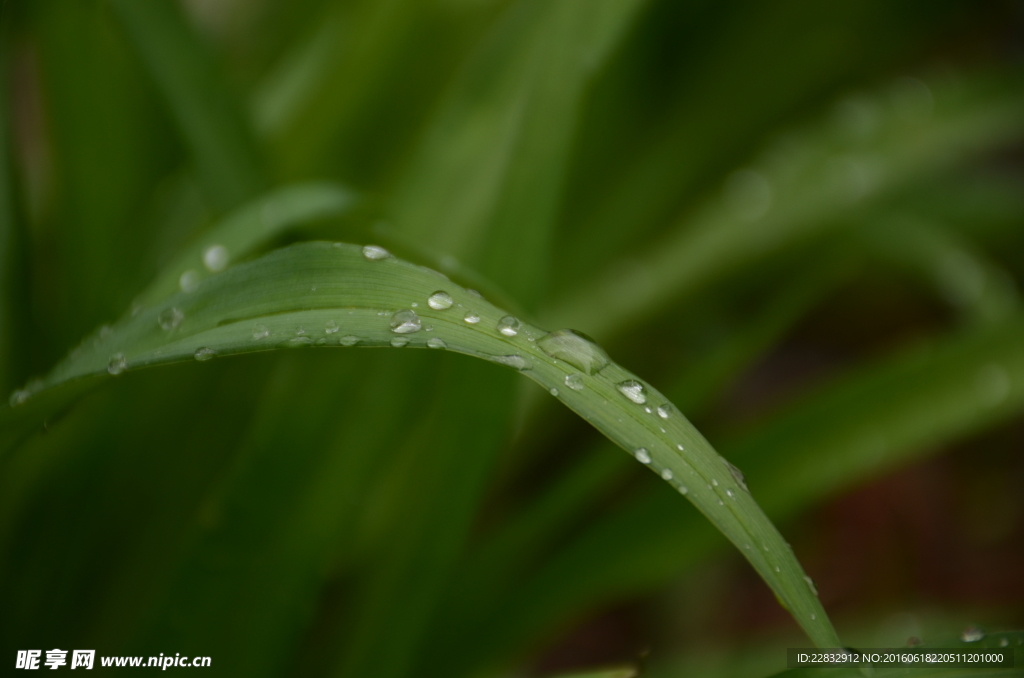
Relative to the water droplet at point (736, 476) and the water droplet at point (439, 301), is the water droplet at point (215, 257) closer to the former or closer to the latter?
the water droplet at point (439, 301)

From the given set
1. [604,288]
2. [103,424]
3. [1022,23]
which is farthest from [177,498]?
[1022,23]

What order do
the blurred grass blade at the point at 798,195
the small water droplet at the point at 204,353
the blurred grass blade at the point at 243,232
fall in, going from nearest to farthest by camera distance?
the small water droplet at the point at 204,353
the blurred grass blade at the point at 243,232
the blurred grass blade at the point at 798,195

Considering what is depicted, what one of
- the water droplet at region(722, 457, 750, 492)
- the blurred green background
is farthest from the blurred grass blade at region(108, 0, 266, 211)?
the water droplet at region(722, 457, 750, 492)

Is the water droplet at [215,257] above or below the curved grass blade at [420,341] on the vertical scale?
above

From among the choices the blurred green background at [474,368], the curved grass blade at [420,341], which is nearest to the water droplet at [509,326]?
the curved grass blade at [420,341]

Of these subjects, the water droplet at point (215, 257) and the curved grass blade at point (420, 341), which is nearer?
the curved grass blade at point (420, 341)

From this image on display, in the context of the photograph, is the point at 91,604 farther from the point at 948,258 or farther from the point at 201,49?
the point at 948,258

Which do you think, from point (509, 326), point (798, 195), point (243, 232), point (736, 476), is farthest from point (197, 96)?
point (798, 195)
